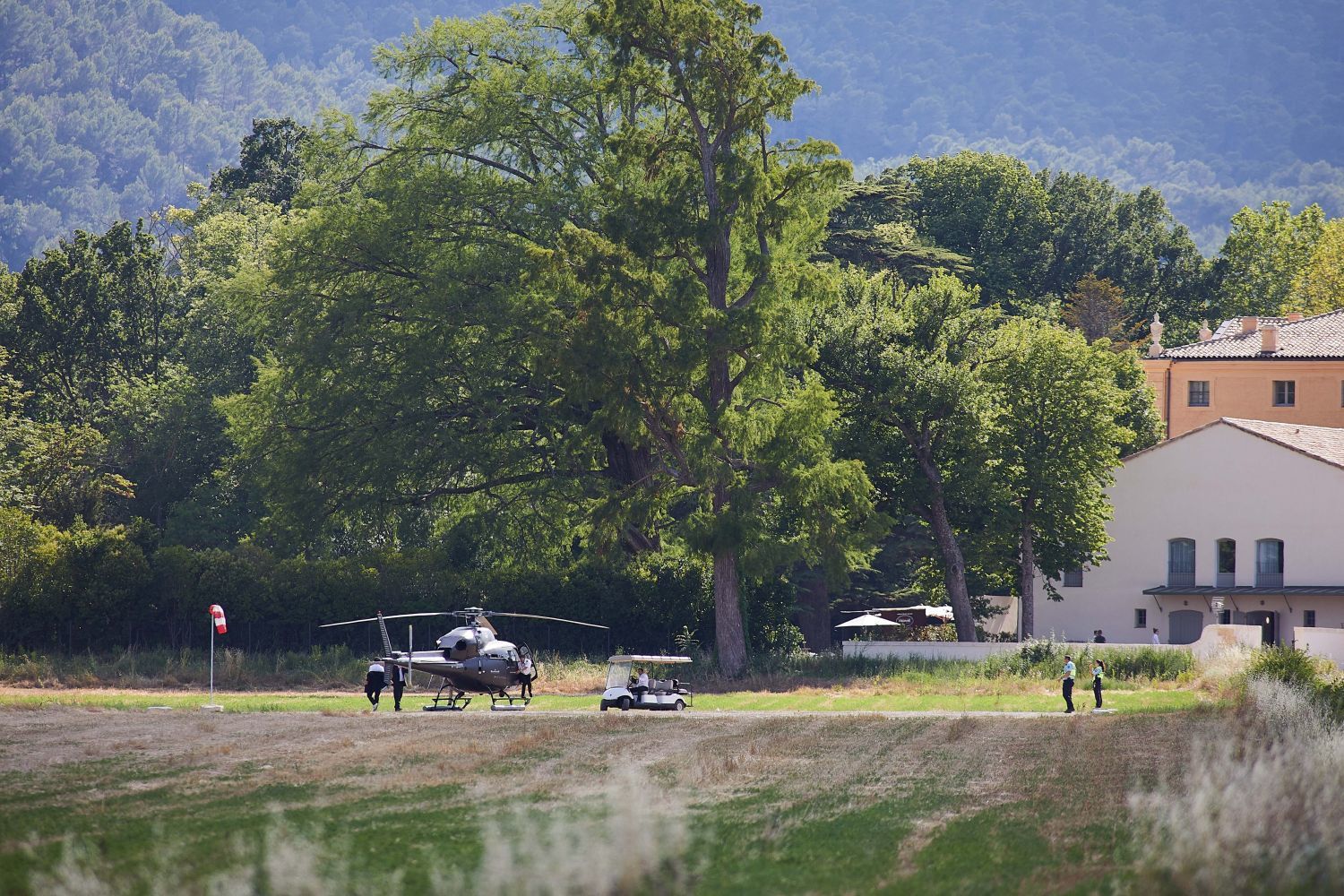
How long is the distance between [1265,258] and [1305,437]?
53.2 m

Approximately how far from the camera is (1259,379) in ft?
279

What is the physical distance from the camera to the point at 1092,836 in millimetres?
19281

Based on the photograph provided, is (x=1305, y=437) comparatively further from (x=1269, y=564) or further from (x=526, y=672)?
(x=526, y=672)

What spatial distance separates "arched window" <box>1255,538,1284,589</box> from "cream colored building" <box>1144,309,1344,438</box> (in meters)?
16.4

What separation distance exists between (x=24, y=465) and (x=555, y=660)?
91.3ft

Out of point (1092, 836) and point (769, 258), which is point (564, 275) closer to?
point (769, 258)

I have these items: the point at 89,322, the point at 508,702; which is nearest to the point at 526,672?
the point at 508,702

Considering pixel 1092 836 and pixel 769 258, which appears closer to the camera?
pixel 1092 836

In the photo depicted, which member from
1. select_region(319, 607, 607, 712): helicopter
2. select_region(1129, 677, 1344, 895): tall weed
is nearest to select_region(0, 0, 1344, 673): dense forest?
select_region(319, 607, 607, 712): helicopter

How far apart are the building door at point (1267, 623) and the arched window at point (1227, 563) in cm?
A: 153

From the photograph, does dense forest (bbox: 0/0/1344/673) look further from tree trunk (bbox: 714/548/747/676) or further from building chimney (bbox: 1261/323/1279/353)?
building chimney (bbox: 1261/323/1279/353)

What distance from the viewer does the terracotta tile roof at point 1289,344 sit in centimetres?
8475

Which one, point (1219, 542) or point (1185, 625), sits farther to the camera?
point (1185, 625)

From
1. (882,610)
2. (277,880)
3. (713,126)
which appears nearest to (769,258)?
(713,126)
